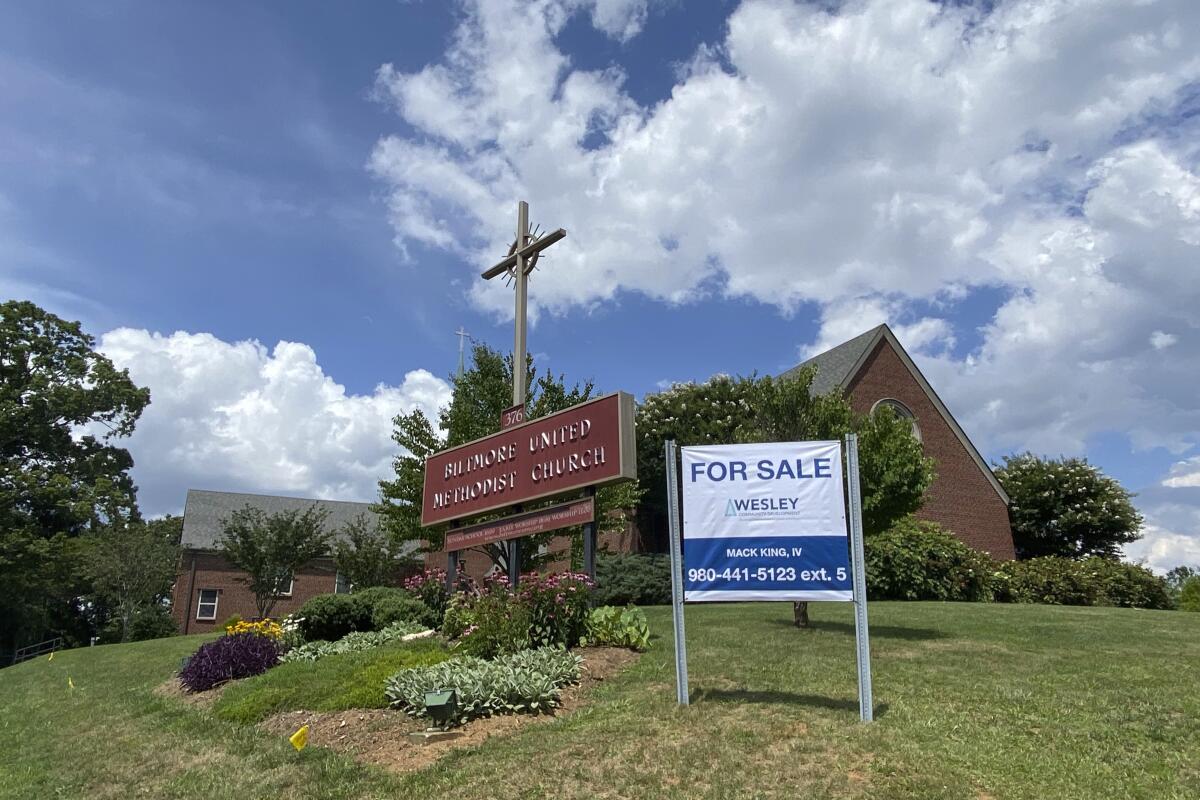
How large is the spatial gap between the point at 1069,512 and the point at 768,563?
3318 cm

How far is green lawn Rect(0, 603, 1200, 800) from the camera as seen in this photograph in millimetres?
A: 5949

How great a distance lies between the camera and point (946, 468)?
112 ft

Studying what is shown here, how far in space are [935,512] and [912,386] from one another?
5.40 m

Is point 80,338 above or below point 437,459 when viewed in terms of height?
above

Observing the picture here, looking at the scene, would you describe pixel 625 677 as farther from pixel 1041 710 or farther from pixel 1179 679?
pixel 1179 679

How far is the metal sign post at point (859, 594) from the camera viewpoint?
7.32 meters

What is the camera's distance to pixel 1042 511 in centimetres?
3641

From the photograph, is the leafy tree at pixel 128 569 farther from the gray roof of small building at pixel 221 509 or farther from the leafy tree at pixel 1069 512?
the leafy tree at pixel 1069 512

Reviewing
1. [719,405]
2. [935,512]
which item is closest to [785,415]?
[719,405]

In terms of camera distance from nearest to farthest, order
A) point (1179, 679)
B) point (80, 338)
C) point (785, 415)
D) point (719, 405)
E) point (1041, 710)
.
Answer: point (1041, 710) < point (1179, 679) < point (785, 415) < point (719, 405) < point (80, 338)

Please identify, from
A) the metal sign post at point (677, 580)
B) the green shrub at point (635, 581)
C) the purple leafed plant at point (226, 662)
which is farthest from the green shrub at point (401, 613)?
the green shrub at point (635, 581)

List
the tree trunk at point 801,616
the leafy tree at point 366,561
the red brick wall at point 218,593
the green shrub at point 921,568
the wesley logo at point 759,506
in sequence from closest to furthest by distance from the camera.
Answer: the wesley logo at point 759,506, the tree trunk at point 801,616, the green shrub at point 921,568, the leafy tree at point 366,561, the red brick wall at point 218,593

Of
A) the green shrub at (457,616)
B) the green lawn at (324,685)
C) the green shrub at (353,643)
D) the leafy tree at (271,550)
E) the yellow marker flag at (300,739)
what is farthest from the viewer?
the leafy tree at (271,550)

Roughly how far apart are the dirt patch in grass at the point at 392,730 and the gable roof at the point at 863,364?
2599cm
